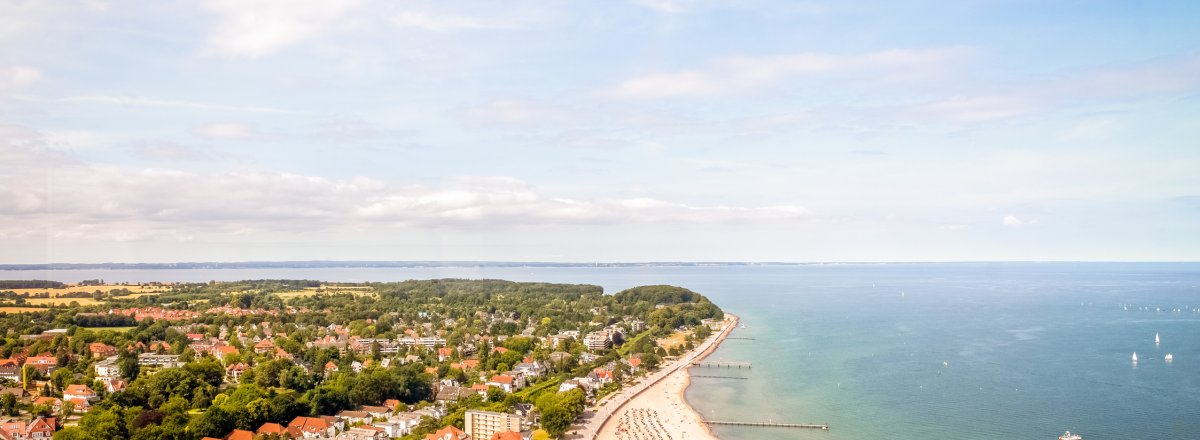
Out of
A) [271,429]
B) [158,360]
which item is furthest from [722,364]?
[158,360]

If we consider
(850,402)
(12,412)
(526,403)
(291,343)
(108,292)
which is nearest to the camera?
(12,412)

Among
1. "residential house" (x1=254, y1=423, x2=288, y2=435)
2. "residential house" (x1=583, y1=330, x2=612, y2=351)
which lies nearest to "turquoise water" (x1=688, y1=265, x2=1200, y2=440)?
"residential house" (x1=583, y1=330, x2=612, y2=351)

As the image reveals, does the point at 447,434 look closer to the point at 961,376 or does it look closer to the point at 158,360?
the point at 158,360

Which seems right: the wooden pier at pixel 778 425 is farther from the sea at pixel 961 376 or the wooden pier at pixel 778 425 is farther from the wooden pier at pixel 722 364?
the wooden pier at pixel 722 364

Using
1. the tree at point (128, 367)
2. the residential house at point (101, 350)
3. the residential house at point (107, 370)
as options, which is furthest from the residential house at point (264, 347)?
the residential house at point (101, 350)

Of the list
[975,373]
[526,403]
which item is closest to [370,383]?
[526,403]

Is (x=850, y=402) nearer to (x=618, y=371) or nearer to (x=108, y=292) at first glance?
(x=618, y=371)
